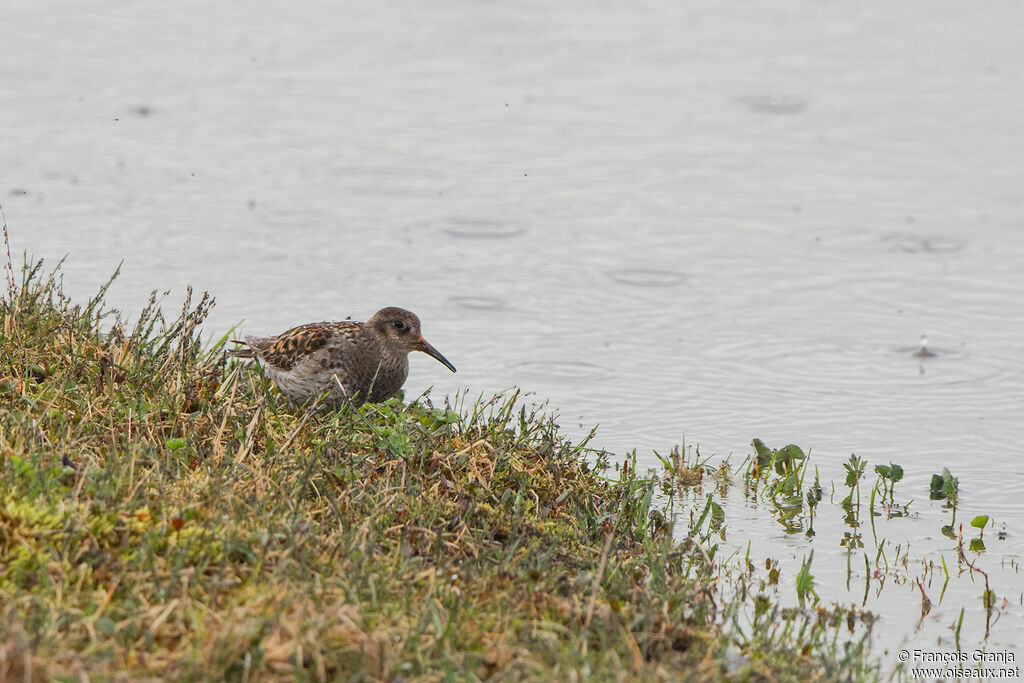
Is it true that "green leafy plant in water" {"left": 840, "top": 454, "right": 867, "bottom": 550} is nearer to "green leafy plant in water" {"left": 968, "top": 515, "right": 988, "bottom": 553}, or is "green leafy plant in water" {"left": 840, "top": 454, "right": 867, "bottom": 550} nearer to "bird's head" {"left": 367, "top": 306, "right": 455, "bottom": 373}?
"green leafy plant in water" {"left": 968, "top": 515, "right": 988, "bottom": 553}

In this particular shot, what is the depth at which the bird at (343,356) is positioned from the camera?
30.2 feet

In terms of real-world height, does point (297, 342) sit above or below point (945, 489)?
above

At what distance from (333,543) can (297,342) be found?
11.4 feet

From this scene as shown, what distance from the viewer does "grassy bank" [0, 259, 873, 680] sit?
17.7ft

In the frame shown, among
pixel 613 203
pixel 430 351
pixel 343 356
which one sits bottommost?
pixel 343 356

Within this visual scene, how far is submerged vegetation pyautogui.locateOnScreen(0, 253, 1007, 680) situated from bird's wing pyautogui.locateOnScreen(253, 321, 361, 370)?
2.05 feet

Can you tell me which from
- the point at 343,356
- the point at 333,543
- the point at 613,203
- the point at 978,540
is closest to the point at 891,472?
the point at 978,540

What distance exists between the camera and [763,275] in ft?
42.6

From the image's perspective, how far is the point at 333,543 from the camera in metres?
6.28

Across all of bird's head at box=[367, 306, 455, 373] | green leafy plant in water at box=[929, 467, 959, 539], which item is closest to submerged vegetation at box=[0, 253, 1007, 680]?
green leafy plant in water at box=[929, 467, 959, 539]

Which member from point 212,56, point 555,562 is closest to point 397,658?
point 555,562

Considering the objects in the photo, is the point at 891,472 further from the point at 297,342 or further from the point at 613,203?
the point at 613,203

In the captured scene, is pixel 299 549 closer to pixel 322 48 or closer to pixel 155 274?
pixel 155 274

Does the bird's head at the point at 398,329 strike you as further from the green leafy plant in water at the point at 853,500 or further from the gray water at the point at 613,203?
the green leafy plant in water at the point at 853,500
